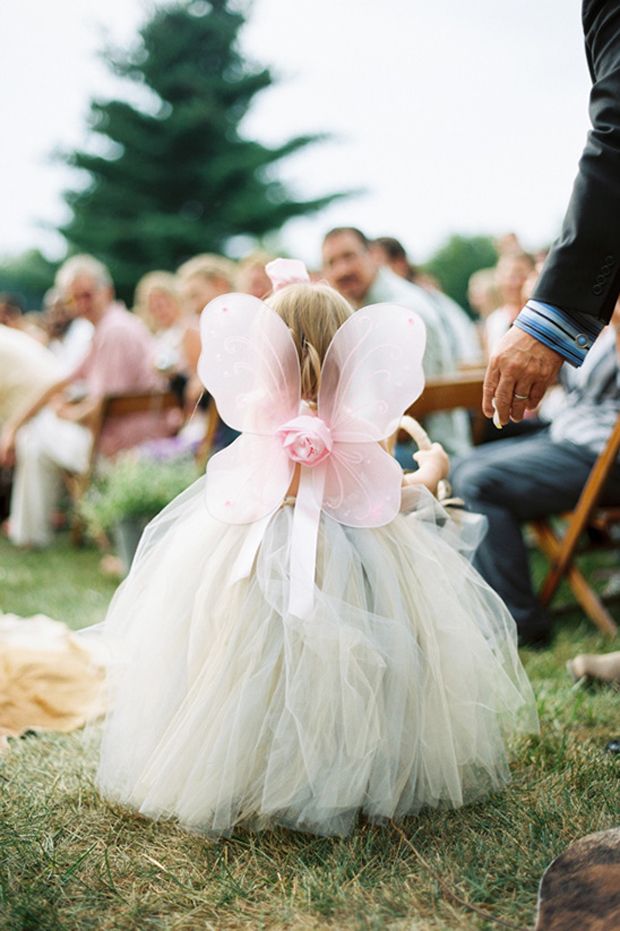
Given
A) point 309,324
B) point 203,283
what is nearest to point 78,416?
point 203,283

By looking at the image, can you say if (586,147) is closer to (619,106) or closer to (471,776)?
(619,106)

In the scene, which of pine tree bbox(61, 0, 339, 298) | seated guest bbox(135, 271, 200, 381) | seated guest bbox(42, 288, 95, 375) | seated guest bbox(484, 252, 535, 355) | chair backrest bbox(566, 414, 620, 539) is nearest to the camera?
chair backrest bbox(566, 414, 620, 539)

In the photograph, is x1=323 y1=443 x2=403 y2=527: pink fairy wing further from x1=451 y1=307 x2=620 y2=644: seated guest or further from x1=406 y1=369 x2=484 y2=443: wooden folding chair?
x1=406 y1=369 x2=484 y2=443: wooden folding chair

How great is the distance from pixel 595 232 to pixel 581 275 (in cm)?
9

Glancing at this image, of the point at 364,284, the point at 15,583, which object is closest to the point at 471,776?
the point at 364,284

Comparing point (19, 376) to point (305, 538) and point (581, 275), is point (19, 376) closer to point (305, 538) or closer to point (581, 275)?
point (305, 538)

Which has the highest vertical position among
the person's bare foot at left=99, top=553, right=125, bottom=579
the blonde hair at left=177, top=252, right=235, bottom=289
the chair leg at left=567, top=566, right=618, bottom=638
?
the blonde hair at left=177, top=252, right=235, bottom=289

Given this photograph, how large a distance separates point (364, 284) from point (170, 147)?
23149 mm

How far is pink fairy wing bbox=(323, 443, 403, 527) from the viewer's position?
2395mm

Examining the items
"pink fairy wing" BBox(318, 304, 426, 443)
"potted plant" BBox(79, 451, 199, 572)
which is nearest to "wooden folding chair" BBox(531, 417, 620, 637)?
"pink fairy wing" BBox(318, 304, 426, 443)

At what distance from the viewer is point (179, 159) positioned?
87.4 feet

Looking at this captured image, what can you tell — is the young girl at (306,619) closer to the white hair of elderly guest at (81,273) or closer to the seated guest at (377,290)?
the seated guest at (377,290)

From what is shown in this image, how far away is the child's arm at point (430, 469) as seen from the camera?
263 centimetres

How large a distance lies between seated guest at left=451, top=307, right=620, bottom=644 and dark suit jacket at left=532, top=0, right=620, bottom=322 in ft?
6.51
